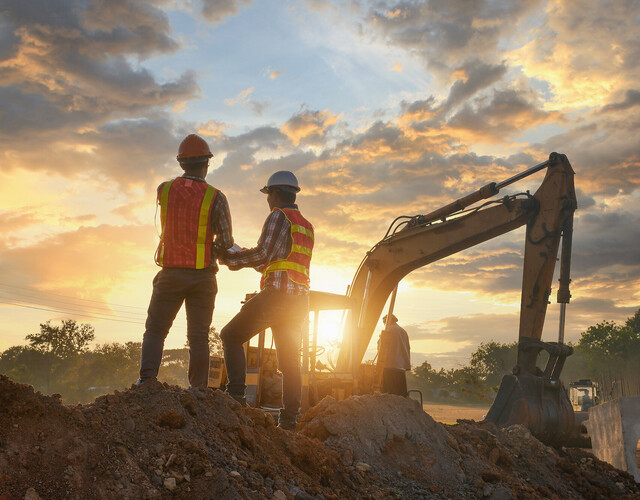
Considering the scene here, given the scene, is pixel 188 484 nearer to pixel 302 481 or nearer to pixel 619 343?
pixel 302 481

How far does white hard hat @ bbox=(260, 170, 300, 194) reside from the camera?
520 cm

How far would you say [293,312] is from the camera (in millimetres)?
5016

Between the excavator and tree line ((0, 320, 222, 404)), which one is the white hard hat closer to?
the excavator

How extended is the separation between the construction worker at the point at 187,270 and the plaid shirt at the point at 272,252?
32 cm

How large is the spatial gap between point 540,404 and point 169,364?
1990 inches

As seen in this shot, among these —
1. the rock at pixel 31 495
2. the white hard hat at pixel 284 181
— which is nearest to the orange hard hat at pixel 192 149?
the white hard hat at pixel 284 181

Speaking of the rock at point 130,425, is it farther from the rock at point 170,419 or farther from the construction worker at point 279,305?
the construction worker at point 279,305

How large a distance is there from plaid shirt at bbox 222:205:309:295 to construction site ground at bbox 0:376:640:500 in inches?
43.2

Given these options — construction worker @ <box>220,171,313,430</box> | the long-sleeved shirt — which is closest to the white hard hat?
construction worker @ <box>220,171,313,430</box>

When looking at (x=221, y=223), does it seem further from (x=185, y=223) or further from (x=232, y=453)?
(x=232, y=453)

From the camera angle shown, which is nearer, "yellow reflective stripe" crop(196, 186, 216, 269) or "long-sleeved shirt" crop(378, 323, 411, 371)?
"yellow reflective stripe" crop(196, 186, 216, 269)

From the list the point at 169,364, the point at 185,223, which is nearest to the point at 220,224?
the point at 185,223

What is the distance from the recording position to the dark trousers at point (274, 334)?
16.2 ft

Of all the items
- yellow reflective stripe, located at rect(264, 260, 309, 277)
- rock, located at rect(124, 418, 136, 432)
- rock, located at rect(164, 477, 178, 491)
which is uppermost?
yellow reflective stripe, located at rect(264, 260, 309, 277)
